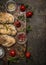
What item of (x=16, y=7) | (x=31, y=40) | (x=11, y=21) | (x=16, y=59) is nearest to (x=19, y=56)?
(x=16, y=59)

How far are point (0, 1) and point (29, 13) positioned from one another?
485mm

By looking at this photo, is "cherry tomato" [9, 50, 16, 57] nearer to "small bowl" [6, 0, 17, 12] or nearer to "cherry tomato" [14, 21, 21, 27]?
"cherry tomato" [14, 21, 21, 27]

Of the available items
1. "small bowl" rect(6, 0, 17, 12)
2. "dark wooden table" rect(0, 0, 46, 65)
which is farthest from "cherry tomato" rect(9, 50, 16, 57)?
"small bowl" rect(6, 0, 17, 12)

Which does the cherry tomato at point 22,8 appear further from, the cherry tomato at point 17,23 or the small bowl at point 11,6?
the cherry tomato at point 17,23

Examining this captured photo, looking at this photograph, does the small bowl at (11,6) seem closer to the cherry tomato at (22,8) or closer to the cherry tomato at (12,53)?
the cherry tomato at (22,8)

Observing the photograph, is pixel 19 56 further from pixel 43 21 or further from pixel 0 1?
pixel 0 1

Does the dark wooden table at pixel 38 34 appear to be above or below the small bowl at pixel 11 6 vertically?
below

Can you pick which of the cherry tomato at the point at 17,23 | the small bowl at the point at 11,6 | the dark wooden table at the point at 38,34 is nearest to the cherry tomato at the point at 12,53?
the dark wooden table at the point at 38,34

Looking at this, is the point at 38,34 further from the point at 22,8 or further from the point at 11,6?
the point at 11,6

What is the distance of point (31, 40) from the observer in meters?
3.06

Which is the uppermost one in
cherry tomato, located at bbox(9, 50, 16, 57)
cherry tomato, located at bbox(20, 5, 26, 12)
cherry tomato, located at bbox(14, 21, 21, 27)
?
cherry tomato, located at bbox(20, 5, 26, 12)

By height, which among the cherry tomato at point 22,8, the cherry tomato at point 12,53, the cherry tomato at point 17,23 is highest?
the cherry tomato at point 22,8

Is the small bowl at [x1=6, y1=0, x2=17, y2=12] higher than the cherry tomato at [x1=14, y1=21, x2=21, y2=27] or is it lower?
higher

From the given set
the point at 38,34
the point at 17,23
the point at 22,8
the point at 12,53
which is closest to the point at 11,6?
the point at 22,8
